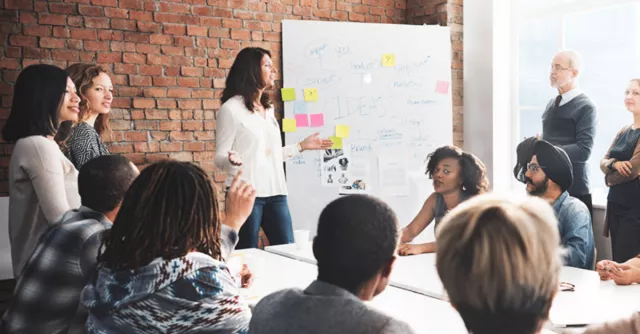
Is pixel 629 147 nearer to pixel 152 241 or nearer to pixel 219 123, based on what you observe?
pixel 219 123

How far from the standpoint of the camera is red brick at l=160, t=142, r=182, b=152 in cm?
452

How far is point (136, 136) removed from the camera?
174 inches

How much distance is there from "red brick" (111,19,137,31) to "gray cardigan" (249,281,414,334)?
346 cm

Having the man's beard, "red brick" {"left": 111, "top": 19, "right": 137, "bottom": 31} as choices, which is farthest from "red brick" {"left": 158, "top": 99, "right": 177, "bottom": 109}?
the man's beard

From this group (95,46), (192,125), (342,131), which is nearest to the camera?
(95,46)

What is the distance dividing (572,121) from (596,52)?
2.94 ft

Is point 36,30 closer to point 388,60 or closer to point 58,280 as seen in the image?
point 388,60

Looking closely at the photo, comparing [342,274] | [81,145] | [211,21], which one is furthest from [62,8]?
[342,274]

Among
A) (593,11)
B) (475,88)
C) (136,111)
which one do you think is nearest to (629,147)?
(593,11)

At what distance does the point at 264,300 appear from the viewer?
53.2 inches

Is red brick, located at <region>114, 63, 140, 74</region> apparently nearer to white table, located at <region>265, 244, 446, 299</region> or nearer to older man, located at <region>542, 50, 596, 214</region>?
white table, located at <region>265, 244, 446, 299</region>

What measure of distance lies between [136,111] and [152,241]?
302 centimetres

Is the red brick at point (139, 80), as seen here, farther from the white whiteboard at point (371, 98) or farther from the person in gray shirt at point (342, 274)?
the person in gray shirt at point (342, 274)

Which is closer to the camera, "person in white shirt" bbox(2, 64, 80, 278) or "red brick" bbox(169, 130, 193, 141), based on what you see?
"person in white shirt" bbox(2, 64, 80, 278)
